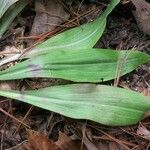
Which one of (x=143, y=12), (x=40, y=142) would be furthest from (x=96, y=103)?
(x=143, y=12)

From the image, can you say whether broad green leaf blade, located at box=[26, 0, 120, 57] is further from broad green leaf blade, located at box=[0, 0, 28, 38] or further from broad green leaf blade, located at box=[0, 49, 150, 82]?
broad green leaf blade, located at box=[0, 0, 28, 38]

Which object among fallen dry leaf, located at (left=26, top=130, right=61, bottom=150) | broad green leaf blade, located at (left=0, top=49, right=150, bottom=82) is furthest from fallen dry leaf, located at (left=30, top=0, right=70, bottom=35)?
fallen dry leaf, located at (left=26, top=130, right=61, bottom=150)

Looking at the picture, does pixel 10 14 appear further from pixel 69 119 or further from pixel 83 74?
pixel 69 119

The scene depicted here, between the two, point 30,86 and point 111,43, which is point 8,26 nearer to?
point 30,86

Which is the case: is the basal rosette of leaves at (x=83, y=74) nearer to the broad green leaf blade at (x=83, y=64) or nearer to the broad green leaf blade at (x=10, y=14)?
the broad green leaf blade at (x=83, y=64)

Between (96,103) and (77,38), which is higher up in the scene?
(77,38)
